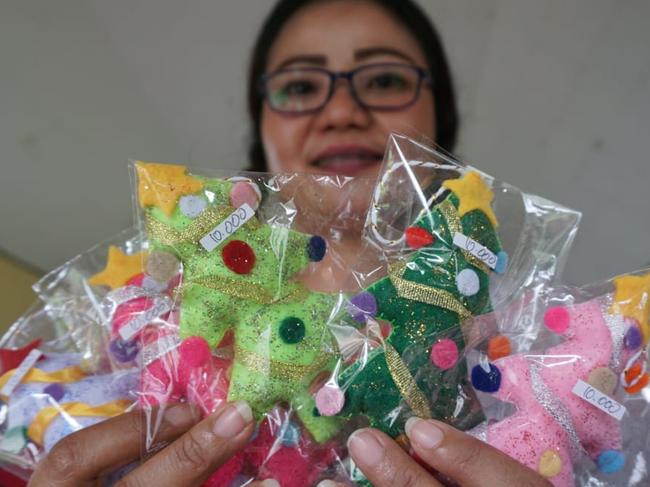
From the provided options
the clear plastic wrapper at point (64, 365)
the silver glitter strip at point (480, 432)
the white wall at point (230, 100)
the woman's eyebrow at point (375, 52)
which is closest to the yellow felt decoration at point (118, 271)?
the clear plastic wrapper at point (64, 365)

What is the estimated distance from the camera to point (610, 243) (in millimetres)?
1824

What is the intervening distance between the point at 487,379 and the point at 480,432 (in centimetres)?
6

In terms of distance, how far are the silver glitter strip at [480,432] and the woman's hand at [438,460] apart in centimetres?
3

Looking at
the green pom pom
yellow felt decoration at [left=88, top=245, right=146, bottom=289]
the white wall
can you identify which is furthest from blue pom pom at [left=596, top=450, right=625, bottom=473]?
the white wall

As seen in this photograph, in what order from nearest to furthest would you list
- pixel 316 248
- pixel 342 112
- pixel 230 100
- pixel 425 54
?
pixel 316 248, pixel 342 112, pixel 425 54, pixel 230 100

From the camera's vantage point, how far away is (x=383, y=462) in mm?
518

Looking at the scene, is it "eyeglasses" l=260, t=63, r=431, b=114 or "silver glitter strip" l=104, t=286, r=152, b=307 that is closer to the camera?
"silver glitter strip" l=104, t=286, r=152, b=307

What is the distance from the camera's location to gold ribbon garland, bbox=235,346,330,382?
0.56m

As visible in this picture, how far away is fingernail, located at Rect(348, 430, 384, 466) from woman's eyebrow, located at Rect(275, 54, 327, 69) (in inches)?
33.3

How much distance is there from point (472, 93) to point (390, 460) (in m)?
1.54

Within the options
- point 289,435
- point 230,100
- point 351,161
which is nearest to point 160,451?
point 289,435

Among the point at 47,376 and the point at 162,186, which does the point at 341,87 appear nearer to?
the point at 162,186

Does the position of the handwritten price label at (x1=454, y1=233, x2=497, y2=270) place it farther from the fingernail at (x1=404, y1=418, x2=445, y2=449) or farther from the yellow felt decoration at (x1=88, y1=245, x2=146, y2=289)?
the yellow felt decoration at (x1=88, y1=245, x2=146, y2=289)

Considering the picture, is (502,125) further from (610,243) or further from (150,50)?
(150,50)
